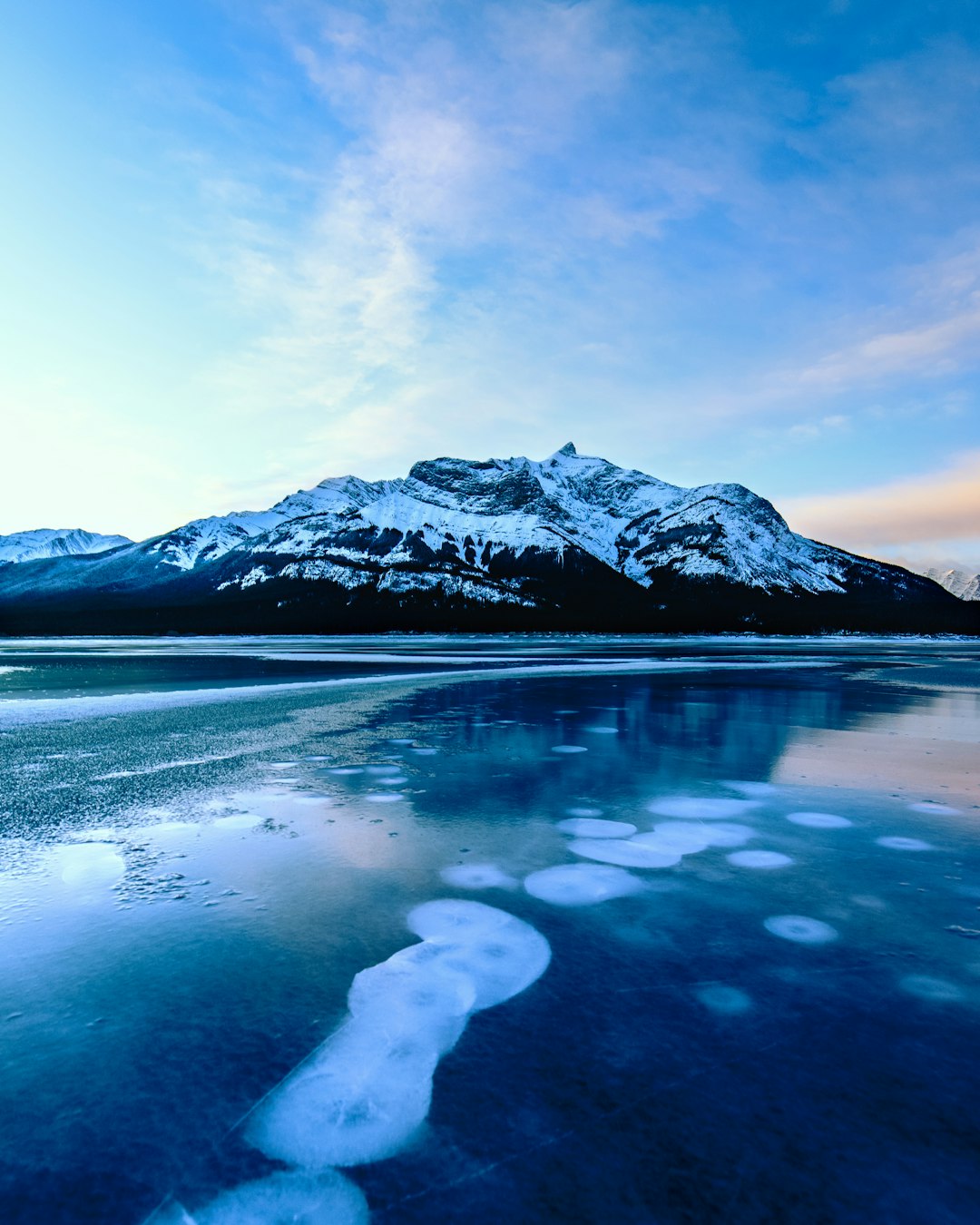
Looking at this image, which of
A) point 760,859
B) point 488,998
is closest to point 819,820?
point 760,859

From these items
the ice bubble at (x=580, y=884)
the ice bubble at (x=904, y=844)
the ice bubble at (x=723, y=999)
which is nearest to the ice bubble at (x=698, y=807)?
the ice bubble at (x=904, y=844)

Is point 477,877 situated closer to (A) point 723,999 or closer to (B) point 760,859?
(A) point 723,999

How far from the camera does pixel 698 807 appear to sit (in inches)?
325

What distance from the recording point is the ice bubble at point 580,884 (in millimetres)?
5512

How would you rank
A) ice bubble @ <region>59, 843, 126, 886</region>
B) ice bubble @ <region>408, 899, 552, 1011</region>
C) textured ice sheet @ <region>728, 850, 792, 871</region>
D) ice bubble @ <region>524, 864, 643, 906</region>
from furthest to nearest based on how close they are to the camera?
→ textured ice sheet @ <region>728, 850, 792, 871</region>
ice bubble @ <region>59, 843, 126, 886</region>
ice bubble @ <region>524, 864, 643, 906</region>
ice bubble @ <region>408, 899, 552, 1011</region>

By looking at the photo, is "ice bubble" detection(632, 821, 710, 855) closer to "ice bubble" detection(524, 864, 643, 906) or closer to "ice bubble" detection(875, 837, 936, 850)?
"ice bubble" detection(524, 864, 643, 906)

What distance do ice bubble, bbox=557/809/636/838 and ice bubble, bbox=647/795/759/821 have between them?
0.69 metres

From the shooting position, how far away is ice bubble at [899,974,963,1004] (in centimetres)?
400

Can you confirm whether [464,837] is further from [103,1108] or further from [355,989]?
[103,1108]

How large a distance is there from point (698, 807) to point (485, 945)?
14.4 ft

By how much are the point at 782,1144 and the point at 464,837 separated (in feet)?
14.4

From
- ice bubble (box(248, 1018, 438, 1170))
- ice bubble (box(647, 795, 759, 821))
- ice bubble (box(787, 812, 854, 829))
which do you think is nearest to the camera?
ice bubble (box(248, 1018, 438, 1170))

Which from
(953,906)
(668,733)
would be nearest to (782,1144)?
(953,906)

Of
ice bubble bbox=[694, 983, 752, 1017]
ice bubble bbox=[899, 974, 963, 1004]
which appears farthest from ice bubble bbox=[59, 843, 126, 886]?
ice bubble bbox=[899, 974, 963, 1004]
